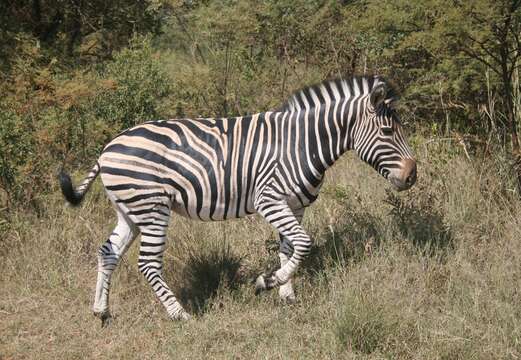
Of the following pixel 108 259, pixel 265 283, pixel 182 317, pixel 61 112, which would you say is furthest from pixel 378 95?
pixel 61 112

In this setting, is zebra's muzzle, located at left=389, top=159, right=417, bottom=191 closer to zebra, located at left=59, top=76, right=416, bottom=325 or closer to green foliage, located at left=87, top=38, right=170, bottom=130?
zebra, located at left=59, top=76, right=416, bottom=325

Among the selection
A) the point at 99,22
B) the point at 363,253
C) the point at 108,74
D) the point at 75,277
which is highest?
the point at 99,22

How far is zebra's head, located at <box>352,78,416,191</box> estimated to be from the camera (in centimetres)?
580

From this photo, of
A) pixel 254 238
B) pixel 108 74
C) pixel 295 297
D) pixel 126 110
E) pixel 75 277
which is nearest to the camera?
pixel 295 297

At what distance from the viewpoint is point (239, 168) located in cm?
590

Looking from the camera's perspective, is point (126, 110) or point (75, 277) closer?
point (75, 277)

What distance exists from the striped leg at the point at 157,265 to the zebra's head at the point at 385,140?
191 cm

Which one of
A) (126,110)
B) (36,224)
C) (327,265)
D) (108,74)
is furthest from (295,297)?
(108,74)

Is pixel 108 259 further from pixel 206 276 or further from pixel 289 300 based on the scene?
pixel 289 300

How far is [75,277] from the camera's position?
665cm

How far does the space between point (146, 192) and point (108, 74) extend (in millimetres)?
A: 5173

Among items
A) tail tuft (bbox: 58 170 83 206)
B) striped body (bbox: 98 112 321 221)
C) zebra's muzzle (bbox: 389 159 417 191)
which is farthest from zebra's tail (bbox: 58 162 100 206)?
zebra's muzzle (bbox: 389 159 417 191)

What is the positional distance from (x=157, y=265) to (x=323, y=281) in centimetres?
148

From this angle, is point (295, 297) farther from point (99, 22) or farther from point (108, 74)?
point (99, 22)
